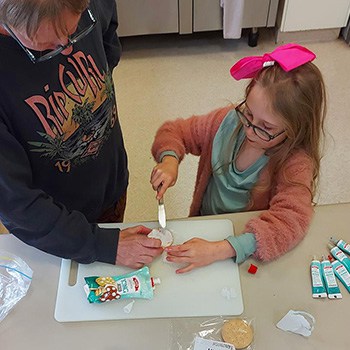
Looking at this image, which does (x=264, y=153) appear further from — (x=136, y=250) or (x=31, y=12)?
(x=31, y=12)

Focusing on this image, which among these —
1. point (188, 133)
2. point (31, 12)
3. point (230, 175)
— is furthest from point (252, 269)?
point (31, 12)

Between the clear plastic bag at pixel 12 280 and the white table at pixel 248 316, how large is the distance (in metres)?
0.01

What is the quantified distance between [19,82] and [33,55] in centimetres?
6

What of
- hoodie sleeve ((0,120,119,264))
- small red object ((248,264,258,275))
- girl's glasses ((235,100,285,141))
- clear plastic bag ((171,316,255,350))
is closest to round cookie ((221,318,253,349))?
clear plastic bag ((171,316,255,350))

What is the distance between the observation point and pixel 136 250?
881 millimetres

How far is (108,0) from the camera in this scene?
39.8 inches

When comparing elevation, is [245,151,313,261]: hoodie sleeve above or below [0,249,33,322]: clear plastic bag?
above

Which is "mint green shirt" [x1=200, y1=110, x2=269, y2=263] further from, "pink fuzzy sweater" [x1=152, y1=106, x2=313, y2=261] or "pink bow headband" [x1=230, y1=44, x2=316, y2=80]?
"pink bow headband" [x1=230, y1=44, x2=316, y2=80]

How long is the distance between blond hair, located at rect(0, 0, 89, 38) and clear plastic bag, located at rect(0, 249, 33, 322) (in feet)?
1.57

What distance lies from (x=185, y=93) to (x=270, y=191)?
1.37 metres

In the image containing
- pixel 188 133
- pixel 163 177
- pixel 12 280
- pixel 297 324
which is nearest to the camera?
pixel 297 324

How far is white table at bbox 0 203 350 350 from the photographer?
0.78m

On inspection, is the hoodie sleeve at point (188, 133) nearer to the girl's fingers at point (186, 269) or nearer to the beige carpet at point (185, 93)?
the girl's fingers at point (186, 269)

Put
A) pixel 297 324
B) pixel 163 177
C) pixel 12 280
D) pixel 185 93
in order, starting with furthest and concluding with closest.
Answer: pixel 185 93, pixel 163 177, pixel 12 280, pixel 297 324
